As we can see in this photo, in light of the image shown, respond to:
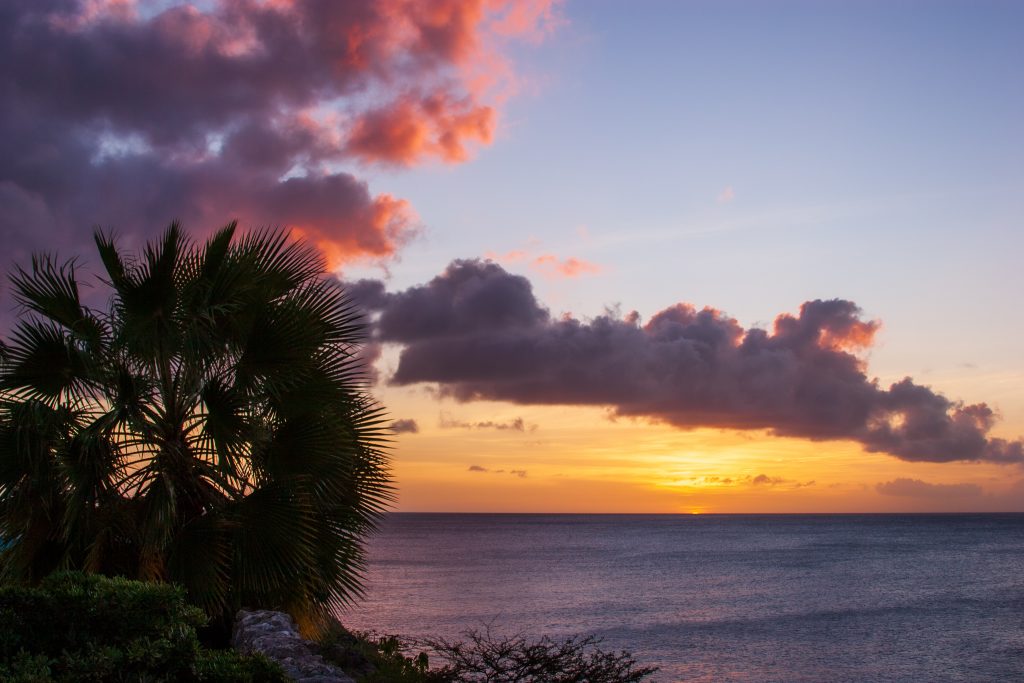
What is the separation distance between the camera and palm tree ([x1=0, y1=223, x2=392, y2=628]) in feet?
41.4

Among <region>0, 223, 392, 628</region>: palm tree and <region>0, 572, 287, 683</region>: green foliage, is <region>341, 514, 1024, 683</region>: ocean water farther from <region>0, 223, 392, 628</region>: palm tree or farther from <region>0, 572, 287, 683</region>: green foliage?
<region>0, 572, 287, 683</region>: green foliage

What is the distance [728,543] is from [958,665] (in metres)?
115

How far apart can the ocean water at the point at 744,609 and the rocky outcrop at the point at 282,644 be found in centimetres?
2139

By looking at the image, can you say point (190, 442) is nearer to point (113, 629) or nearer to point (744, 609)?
point (113, 629)

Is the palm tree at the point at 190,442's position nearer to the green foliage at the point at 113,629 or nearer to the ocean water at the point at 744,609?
the green foliage at the point at 113,629

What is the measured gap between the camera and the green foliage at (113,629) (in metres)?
7.34

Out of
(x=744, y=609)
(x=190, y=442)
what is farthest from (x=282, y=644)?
(x=744, y=609)

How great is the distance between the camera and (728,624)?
154ft

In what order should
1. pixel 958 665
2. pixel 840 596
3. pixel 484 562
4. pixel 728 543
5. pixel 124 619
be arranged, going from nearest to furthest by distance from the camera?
pixel 124 619, pixel 958 665, pixel 840 596, pixel 484 562, pixel 728 543

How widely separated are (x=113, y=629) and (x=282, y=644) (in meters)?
4.38

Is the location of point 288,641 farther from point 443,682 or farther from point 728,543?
point 728,543

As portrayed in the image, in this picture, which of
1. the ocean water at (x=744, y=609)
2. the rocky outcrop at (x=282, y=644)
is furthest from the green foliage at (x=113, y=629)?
the ocean water at (x=744, y=609)

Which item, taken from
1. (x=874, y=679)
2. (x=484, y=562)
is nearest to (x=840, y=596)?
(x=874, y=679)

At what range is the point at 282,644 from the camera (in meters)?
11.7
